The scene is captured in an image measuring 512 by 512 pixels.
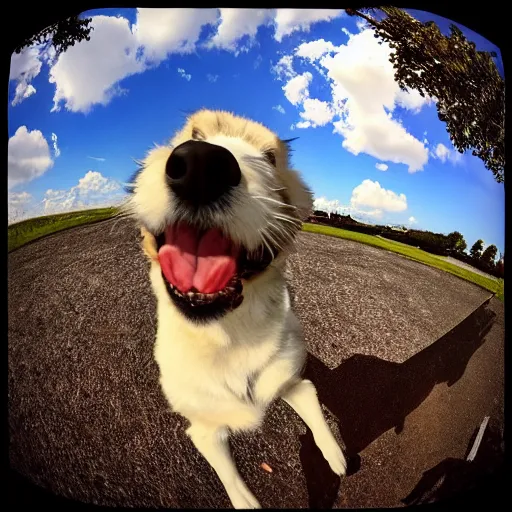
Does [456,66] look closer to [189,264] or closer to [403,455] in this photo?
[189,264]

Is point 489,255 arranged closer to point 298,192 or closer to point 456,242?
point 456,242

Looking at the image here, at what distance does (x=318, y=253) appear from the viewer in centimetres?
215

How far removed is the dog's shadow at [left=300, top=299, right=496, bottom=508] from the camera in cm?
220

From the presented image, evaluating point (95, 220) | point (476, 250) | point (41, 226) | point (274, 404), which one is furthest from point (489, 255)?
point (41, 226)

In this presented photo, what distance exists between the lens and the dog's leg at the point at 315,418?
2.20 metres

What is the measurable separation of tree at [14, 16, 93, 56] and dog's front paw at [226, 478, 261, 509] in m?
2.28

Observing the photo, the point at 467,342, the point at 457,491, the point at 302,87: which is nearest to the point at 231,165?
the point at 302,87

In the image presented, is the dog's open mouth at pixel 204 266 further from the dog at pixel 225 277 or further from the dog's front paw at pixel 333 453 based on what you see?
the dog's front paw at pixel 333 453

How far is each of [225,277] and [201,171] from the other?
0.45m

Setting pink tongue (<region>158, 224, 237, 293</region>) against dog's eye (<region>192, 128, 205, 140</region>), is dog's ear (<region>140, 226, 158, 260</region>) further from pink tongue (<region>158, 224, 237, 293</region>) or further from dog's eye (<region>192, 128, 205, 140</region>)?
dog's eye (<region>192, 128, 205, 140</region>)

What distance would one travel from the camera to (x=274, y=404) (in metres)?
2.22

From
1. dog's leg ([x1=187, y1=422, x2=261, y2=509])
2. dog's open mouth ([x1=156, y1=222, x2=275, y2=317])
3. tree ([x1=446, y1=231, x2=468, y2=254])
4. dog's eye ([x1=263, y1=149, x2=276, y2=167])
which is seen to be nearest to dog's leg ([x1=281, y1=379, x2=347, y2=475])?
dog's leg ([x1=187, y1=422, x2=261, y2=509])
